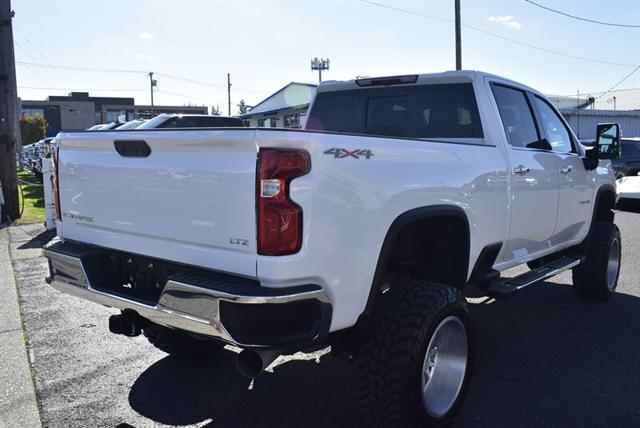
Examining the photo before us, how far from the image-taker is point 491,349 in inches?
181

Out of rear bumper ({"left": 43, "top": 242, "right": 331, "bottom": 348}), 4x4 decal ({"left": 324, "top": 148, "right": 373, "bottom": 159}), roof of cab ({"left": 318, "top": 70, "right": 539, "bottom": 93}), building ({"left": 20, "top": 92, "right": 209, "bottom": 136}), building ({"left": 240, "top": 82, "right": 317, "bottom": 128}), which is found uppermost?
building ({"left": 20, "top": 92, "right": 209, "bottom": 136})

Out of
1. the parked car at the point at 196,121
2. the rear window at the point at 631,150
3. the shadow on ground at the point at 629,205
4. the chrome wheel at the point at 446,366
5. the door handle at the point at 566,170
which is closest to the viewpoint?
the chrome wheel at the point at 446,366

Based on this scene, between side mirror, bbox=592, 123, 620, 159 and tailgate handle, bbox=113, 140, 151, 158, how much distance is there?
4.34 m

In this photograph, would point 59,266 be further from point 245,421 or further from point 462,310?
point 462,310

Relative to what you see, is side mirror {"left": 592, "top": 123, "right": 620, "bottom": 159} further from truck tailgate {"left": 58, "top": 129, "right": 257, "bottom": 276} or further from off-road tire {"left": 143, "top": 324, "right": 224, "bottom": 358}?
truck tailgate {"left": 58, "top": 129, "right": 257, "bottom": 276}

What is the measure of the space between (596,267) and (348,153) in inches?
165

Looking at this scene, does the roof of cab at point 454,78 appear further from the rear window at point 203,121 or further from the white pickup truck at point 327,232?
the rear window at point 203,121

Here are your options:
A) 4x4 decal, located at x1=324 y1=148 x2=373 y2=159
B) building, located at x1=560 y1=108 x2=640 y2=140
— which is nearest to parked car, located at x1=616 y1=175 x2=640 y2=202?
4x4 decal, located at x1=324 y1=148 x2=373 y2=159

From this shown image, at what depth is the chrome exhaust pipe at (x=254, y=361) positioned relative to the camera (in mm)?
2523

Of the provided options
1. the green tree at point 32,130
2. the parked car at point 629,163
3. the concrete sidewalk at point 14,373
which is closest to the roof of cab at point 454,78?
the concrete sidewalk at point 14,373

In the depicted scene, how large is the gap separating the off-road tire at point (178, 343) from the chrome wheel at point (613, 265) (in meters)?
4.35

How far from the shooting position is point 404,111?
4.50 meters

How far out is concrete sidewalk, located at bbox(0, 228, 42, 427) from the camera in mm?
3453

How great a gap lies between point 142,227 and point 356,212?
1175mm
